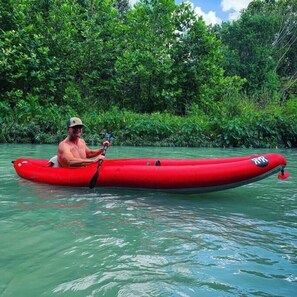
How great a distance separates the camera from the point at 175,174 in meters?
4.84

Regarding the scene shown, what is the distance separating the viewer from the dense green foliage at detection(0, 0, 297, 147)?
538 inches

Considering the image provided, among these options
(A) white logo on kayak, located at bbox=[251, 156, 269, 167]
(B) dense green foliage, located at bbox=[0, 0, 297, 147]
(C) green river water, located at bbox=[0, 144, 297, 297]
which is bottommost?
(C) green river water, located at bbox=[0, 144, 297, 297]

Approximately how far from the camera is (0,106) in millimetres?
14250

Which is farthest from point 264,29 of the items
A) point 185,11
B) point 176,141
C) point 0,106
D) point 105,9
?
point 0,106

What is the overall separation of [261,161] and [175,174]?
3.26 ft

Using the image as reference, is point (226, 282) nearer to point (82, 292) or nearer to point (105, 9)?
point (82, 292)

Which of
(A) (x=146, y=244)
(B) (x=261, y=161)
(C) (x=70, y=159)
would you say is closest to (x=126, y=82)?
(C) (x=70, y=159)

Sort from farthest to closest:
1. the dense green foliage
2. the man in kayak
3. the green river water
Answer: the dense green foliage, the man in kayak, the green river water

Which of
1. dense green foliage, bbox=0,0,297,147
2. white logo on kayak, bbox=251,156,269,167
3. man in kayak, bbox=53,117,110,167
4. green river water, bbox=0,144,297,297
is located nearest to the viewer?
green river water, bbox=0,144,297,297

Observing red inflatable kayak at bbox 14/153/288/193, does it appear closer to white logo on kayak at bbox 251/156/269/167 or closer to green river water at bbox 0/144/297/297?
white logo on kayak at bbox 251/156/269/167

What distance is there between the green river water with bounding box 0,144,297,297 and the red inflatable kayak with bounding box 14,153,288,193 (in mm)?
174

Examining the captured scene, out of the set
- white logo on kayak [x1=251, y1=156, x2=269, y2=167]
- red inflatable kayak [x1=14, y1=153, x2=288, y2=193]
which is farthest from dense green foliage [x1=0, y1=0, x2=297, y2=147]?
white logo on kayak [x1=251, y1=156, x2=269, y2=167]

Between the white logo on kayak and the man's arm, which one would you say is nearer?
the white logo on kayak

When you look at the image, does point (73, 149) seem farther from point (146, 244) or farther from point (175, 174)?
point (146, 244)
